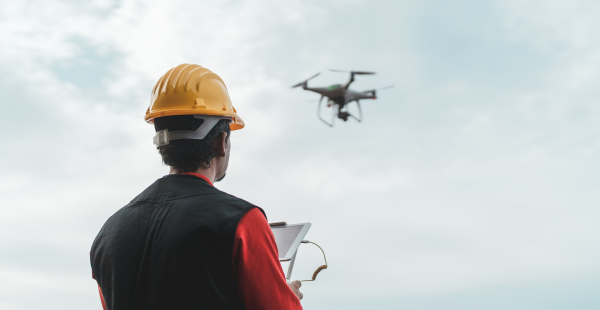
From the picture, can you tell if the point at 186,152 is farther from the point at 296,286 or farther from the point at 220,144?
the point at 296,286

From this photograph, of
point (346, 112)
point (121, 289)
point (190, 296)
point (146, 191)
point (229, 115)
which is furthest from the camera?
point (346, 112)

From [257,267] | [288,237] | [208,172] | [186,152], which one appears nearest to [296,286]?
[288,237]

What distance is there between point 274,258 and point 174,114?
3.24 feet

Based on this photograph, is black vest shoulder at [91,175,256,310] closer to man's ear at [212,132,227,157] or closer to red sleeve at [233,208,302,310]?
red sleeve at [233,208,302,310]

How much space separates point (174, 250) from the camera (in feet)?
6.67

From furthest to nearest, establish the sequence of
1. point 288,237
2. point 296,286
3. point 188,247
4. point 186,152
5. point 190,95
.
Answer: point 288,237
point 190,95
point 296,286
point 186,152
point 188,247

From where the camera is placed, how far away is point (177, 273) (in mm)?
2010

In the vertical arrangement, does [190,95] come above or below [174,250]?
above

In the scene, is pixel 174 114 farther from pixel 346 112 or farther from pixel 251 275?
pixel 346 112

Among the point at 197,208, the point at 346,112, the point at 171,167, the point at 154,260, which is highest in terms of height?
the point at 346,112

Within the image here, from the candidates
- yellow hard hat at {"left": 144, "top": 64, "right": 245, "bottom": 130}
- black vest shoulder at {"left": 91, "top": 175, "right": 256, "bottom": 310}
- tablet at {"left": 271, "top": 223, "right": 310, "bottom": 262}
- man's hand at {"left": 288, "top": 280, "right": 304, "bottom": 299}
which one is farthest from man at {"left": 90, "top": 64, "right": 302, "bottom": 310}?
tablet at {"left": 271, "top": 223, "right": 310, "bottom": 262}

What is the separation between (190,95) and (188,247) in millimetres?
1013

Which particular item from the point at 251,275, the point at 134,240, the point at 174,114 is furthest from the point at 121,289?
the point at 174,114

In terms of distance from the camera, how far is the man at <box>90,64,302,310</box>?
6.59ft
